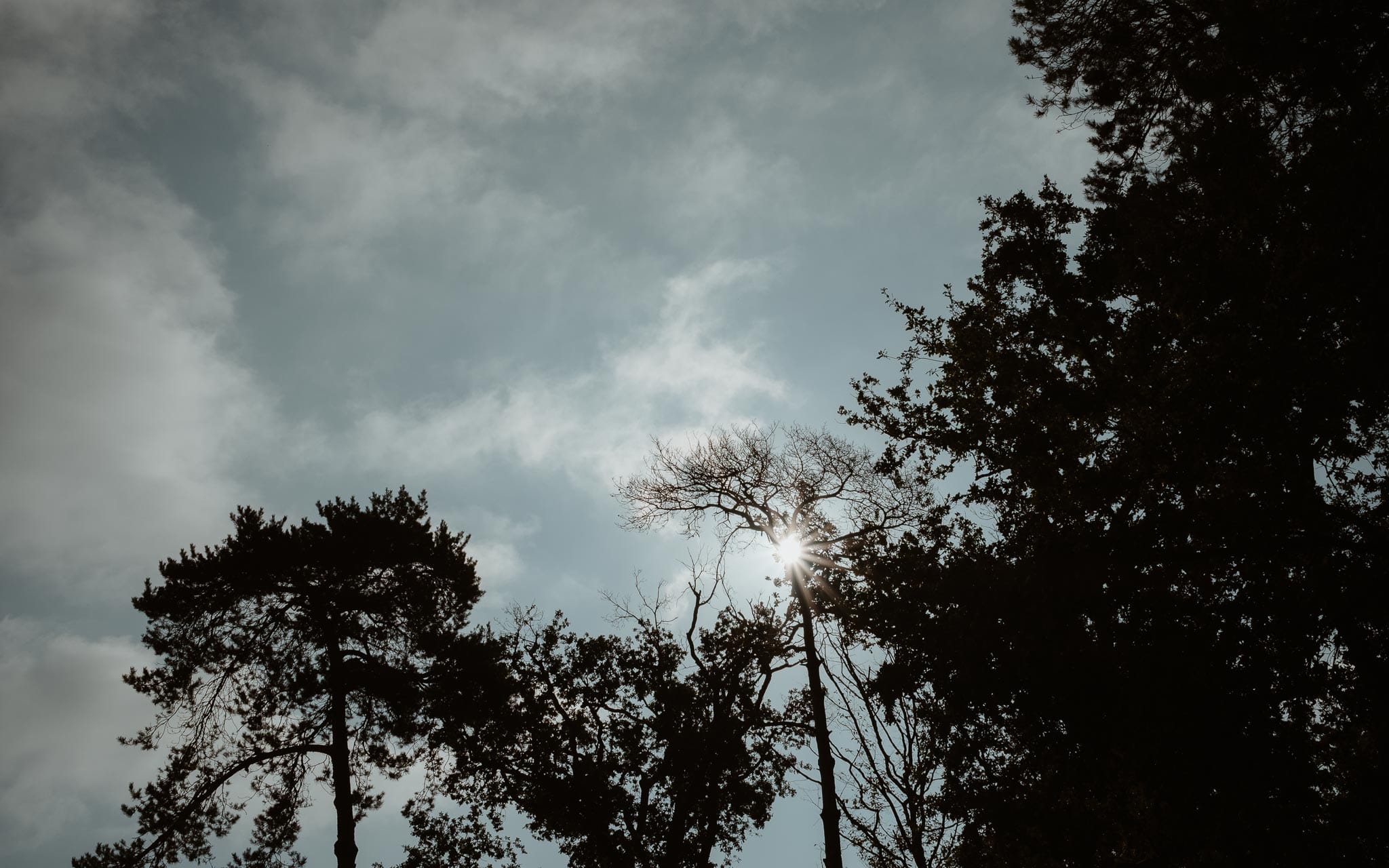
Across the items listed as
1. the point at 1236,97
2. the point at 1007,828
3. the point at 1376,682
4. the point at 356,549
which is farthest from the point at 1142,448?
the point at 356,549

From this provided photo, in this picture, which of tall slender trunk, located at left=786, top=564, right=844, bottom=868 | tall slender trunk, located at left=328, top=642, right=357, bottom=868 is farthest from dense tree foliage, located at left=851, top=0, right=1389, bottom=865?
tall slender trunk, located at left=328, top=642, right=357, bottom=868

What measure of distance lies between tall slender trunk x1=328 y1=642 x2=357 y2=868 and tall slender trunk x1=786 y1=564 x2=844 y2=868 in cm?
1061

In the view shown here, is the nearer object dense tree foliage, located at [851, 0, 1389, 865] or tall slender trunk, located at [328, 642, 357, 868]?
dense tree foliage, located at [851, 0, 1389, 865]

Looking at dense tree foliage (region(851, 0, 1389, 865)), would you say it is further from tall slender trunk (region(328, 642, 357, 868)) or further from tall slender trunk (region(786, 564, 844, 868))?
tall slender trunk (region(328, 642, 357, 868))

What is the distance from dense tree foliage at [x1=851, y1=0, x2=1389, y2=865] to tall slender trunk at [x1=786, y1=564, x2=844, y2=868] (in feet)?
10.3

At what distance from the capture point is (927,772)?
1461 cm

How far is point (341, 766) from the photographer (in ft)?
57.3

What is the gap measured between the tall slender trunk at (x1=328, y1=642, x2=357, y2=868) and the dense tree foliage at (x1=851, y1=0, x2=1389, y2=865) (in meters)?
13.1

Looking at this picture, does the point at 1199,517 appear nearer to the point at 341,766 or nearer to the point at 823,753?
the point at 823,753

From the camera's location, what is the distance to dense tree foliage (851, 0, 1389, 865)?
837 centimetres

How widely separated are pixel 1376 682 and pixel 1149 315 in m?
5.23

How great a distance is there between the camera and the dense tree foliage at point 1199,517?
27.5ft

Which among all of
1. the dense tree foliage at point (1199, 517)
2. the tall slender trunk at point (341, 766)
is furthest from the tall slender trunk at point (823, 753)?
the tall slender trunk at point (341, 766)

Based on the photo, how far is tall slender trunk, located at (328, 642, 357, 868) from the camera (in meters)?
16.5
